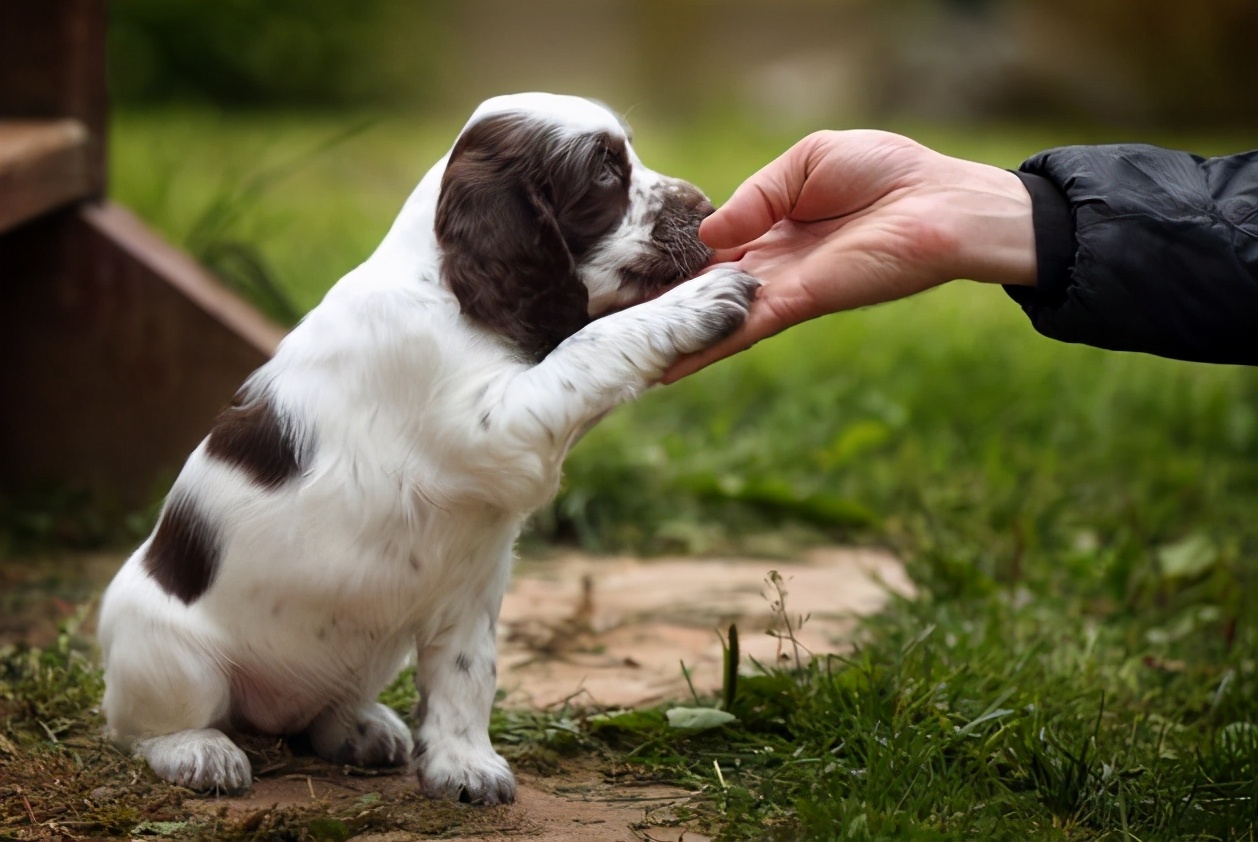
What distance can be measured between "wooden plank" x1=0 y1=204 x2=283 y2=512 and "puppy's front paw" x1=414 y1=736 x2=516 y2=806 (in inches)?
93.3

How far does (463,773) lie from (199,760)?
53cm

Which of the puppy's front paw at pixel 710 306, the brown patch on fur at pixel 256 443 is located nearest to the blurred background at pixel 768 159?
the puppy's front paw at pixel 710 306

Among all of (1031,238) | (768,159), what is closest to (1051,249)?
(1031,238)

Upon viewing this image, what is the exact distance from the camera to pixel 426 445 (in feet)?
9.05

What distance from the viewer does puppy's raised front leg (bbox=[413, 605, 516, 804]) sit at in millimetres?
2807

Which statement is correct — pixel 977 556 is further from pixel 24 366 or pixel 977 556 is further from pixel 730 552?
pixel 24 366

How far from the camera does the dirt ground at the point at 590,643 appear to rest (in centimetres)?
270

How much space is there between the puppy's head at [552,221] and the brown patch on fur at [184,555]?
71 cm

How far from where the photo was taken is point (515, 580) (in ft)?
14.8

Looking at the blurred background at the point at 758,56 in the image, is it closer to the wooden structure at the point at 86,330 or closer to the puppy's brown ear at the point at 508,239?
the wooden structure at the point at 86,330

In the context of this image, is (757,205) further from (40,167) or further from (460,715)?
(40,167)

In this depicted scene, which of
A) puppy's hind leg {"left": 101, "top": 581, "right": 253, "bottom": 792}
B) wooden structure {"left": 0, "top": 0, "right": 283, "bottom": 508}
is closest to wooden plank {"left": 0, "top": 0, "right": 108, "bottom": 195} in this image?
wooden structure {"left": 0, "top": 0, "right": 283, "bottom": 508}

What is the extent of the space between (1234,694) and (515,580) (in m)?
2.12

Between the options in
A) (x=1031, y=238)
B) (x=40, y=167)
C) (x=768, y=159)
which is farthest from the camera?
(x=768, y=159)
